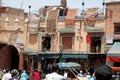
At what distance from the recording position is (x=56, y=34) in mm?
41500

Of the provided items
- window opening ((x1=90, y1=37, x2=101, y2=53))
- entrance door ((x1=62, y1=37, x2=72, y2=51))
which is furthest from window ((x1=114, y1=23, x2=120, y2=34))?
entrance door ((x1=62, y1=37, x2=72, y2=51))

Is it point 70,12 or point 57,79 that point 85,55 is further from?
point 57,79

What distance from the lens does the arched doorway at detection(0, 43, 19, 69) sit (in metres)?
43.7

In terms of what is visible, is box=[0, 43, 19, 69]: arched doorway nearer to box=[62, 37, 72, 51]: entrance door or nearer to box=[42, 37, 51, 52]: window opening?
box=[42, 37, 51, 52]: window opening

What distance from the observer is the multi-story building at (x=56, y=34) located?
128 ft

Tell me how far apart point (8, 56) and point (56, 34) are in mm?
6113

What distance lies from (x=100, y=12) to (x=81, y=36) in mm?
2904

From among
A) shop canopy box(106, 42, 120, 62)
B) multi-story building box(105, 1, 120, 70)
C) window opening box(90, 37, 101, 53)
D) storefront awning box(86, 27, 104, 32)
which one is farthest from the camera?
window opening box(90, 37, 101, 53)

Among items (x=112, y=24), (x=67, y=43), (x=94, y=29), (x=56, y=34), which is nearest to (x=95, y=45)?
(x=94, y=29)

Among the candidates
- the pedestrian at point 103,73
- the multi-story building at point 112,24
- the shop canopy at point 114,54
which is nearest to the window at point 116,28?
the multi-story building at point 112,24

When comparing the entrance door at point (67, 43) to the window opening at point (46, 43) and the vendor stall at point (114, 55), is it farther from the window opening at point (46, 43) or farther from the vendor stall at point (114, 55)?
the vendor stall at point (114, 55)

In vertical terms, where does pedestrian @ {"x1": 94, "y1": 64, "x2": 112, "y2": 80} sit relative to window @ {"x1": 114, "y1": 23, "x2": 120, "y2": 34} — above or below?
above

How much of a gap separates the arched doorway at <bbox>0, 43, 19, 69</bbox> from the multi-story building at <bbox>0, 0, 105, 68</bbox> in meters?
1.00

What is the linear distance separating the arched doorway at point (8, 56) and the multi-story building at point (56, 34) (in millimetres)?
999
